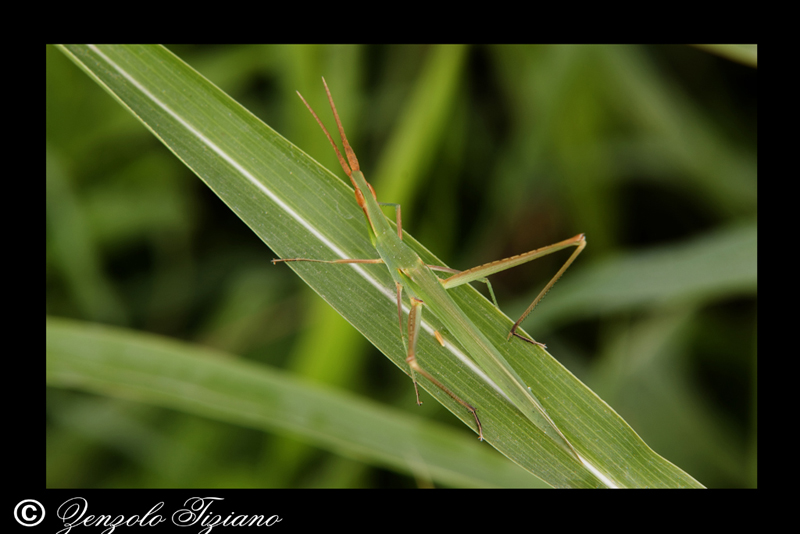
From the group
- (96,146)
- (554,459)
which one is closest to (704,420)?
(554,459)

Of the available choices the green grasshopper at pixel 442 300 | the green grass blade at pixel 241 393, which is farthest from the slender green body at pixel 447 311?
the green grass blade at pixel 241 393

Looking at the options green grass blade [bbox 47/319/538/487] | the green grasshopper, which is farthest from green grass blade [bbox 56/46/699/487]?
green grass blade [bbox 47/319/538/487]

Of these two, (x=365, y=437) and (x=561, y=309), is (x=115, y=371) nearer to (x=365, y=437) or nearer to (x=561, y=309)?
(x=365, y=437)

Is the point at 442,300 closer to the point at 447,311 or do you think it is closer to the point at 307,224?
the point at 447,311

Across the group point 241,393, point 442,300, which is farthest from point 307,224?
point 241,393

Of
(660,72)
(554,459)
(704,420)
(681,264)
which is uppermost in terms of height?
(660,72)

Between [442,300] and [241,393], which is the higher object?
[442,300]
